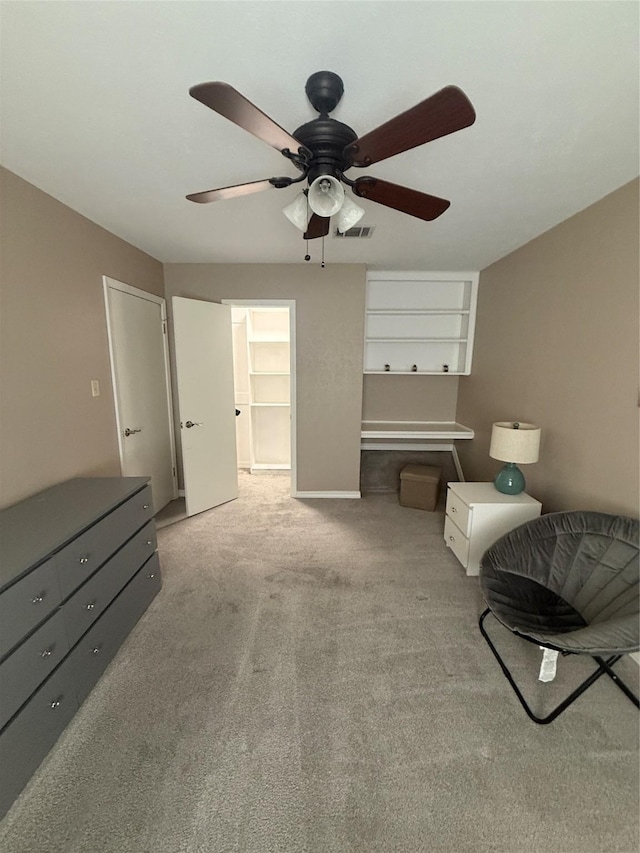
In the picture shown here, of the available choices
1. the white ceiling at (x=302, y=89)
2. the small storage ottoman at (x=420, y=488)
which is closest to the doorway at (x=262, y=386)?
the small storage ottoman at (x=420, y=488)

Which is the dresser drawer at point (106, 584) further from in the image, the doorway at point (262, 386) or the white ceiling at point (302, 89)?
the doorway at point (262, 386)

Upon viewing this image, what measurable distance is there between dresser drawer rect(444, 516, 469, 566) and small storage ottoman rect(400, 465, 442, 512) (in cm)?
68

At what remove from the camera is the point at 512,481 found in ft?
7.83

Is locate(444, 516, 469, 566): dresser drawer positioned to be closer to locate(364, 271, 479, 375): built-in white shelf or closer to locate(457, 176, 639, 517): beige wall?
locate(457, 176, 639, 517): beige wall

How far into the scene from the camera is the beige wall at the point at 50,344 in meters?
1.70

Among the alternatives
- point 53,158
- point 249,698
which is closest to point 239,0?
point 53,158

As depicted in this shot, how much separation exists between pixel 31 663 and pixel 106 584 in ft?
1.45

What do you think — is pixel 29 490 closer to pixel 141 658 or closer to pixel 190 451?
pixel 141 658

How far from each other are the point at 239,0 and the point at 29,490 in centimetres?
222

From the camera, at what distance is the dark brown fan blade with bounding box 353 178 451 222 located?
1.29m

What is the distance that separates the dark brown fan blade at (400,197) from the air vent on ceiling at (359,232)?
1.00m

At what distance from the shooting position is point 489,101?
1.25 metres

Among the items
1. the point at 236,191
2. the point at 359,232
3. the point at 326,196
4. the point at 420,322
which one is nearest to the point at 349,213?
the point at 326,196

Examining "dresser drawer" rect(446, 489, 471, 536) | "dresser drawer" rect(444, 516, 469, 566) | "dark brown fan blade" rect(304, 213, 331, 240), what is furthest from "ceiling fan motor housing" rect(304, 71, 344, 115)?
"dresser drawer" rect(444, 516, 469, 566)
